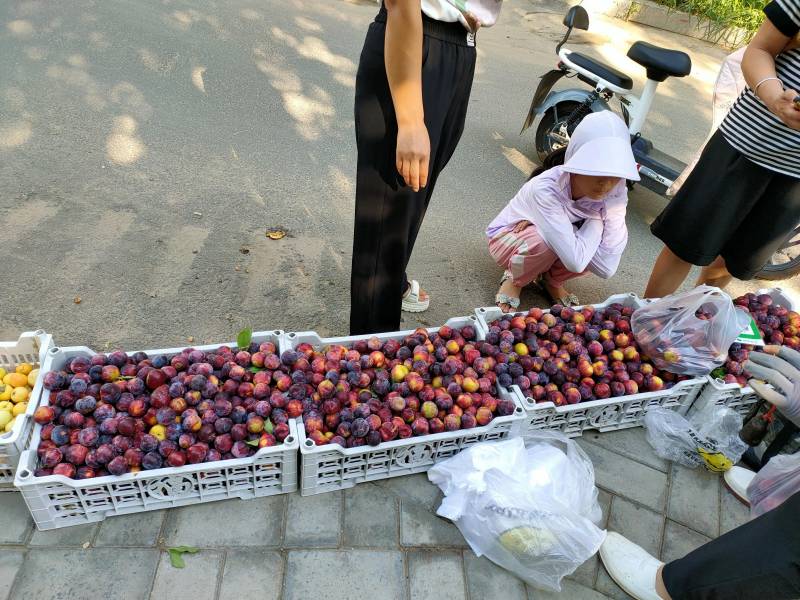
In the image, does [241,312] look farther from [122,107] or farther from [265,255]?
[122,107]

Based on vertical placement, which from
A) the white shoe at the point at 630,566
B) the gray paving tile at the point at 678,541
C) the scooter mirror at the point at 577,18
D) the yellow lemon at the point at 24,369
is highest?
the scooter mirror at the point at 577,18

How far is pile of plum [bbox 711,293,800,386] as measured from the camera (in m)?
2.51

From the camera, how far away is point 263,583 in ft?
5.74

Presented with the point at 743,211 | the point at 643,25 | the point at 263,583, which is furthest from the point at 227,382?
the point at 643,25

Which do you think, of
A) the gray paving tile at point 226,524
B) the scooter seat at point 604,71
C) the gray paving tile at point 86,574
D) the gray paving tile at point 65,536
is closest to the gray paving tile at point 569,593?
the gray paving tile at point 226,524

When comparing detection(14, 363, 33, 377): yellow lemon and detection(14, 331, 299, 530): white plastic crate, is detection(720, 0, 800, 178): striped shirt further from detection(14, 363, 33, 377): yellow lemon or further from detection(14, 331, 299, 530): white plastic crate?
detection(14, 363, 33, 377): yellow lemon

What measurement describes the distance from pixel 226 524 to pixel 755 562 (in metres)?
1.51

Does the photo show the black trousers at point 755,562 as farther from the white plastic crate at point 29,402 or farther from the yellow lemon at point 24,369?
the yellow lemon at point 24,369

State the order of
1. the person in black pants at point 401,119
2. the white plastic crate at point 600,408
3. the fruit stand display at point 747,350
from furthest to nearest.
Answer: the fruit stand display at point 747,350 < the white plastic crate at point 600,408 < the person in black pants at point 401,119

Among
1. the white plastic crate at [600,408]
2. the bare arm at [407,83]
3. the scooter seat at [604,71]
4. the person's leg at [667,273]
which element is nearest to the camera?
the bare arm at [407,83]

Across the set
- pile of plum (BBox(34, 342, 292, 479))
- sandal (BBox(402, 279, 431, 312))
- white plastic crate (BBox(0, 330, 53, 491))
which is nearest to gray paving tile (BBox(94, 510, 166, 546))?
pile of plum (BBox(34, 342, 292, 479))

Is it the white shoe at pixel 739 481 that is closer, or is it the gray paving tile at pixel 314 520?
the gray paving tile at pixel 314 520

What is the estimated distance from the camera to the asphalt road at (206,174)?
290cm

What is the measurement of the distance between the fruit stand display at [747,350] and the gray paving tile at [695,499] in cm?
32
